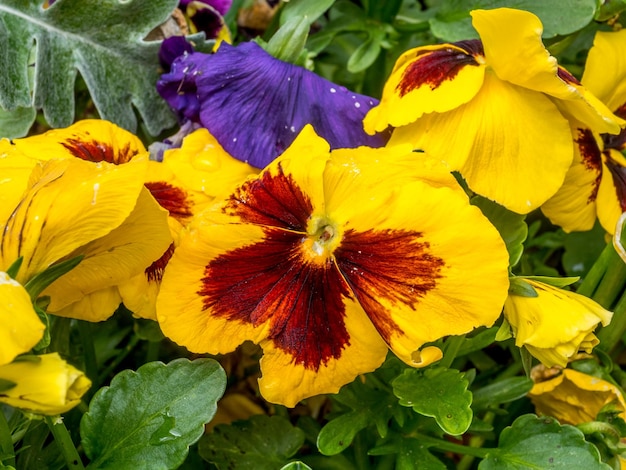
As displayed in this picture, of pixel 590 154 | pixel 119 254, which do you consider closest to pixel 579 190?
pixel 590 154

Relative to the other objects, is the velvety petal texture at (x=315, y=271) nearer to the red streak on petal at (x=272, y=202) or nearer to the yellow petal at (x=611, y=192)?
the red streak on petal at (x=272, y=202)

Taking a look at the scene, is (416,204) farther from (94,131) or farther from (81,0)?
(81,0)

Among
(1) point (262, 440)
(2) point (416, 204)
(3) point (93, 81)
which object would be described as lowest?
(1) point (262, 440)

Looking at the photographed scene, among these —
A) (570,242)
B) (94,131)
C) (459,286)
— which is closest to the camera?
(459,286)

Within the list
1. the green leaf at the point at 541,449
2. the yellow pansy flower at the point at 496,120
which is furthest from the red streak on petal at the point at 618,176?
the green leaf at the point at 541,449

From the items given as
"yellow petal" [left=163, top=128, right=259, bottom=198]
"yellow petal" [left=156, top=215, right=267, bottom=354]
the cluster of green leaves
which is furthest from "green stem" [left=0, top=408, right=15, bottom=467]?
"yellow petal" [left=163, top=128, right=259, bottom=198]

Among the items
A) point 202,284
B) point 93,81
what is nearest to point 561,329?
point 202,284

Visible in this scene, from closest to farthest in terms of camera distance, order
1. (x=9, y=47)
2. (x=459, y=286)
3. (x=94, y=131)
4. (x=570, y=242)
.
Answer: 1. (x=459, y=286)
2. (x=94, y=131)
3. (x=9, y=47)
4. (x=570, y=242)

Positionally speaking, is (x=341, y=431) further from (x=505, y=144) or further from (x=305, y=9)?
(x=305, y=9)
